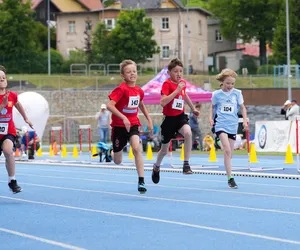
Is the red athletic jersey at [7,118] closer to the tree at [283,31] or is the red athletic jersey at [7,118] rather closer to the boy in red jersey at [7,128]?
the boy in red jersey at [7,128]

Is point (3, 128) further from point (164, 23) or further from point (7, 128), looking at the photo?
point (164, 23)

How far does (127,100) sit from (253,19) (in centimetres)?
8874

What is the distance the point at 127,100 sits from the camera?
1251 cm

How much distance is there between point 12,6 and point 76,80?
2560 centimetres

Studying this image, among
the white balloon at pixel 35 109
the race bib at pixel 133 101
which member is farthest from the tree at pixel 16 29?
the race bib at pixel 133 101

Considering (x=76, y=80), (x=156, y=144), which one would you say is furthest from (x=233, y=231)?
(x=76, y=80)

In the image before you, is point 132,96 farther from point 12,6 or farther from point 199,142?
point 12,6

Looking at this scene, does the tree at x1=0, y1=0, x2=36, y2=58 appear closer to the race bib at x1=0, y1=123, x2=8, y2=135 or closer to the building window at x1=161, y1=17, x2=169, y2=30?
the building window at x1=161, y1=17, x2=169, y2=30

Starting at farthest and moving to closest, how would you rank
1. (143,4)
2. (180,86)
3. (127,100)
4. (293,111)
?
(143,4)
(293,111)
(180,86)
(127,100)

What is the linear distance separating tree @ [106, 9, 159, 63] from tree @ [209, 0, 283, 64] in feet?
58.5

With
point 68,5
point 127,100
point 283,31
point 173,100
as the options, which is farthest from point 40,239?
point 68,5

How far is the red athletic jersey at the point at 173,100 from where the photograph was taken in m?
13.7

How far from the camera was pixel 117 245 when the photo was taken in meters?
7.84

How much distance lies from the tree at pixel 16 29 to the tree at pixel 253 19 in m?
24.6
